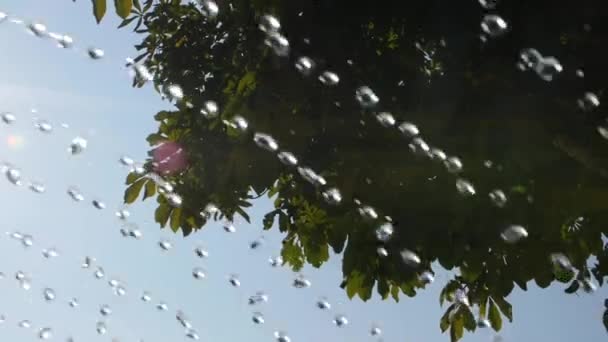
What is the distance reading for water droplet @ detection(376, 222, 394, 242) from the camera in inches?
162

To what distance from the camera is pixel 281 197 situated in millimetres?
5258

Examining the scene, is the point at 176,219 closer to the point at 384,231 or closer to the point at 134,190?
the point at 134,190

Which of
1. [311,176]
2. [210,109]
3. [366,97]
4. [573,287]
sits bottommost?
[210,109]

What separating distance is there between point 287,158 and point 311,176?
385 millimetres

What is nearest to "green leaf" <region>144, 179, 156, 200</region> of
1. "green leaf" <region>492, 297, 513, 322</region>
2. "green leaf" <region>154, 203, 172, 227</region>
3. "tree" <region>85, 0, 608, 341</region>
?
"tree" <region>85, 0, 608, 341</region>

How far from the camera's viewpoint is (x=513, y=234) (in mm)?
3922

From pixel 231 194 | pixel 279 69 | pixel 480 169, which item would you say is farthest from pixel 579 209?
pixel 231 194

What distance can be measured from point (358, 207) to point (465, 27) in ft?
4.02

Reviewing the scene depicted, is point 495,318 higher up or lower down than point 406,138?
lower down

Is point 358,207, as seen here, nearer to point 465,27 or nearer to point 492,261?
point 492,261

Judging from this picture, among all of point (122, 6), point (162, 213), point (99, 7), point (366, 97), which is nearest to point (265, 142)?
point (366, 97)

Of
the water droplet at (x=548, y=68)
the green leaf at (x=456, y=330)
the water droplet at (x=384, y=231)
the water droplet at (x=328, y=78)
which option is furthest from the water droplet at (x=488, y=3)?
the green leaf at (x=456, y=330)

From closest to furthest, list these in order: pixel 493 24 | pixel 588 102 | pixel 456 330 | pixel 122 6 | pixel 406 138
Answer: pixel 122 6 → pixel 588 102 → pixel 493 24 → pixel 406 138 → pixel 456 330

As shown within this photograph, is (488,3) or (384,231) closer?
(488,3)
